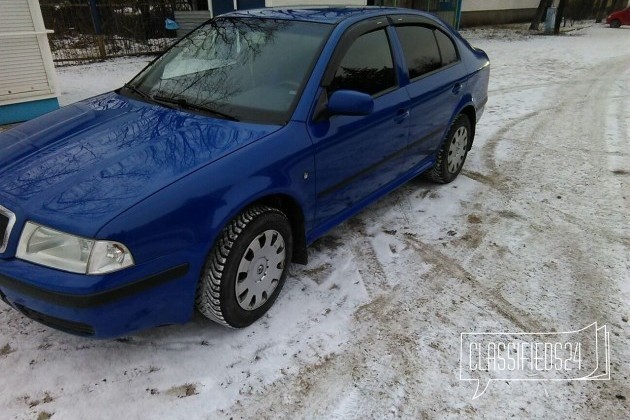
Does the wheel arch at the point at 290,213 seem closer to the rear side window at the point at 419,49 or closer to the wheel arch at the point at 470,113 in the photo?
the rear side window at the point at 419,49

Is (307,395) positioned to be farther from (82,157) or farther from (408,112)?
(408,112)

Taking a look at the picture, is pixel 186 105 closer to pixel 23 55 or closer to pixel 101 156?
pixel 101 156

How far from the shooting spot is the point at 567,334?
2791 mm

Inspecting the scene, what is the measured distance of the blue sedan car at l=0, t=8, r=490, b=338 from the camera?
2.12m

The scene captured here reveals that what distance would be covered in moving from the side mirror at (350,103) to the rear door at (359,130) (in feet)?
0.34

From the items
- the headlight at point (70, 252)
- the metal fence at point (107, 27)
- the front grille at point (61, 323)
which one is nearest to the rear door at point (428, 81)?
the headlight at point (70, 252)

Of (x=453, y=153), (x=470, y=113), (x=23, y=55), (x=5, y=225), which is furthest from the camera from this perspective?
(x=23, y=55)

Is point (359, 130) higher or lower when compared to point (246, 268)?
higher

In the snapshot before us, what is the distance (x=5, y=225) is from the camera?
222 cm

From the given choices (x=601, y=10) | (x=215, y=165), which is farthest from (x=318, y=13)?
(x=601, y=10)

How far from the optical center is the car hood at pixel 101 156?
215 cm

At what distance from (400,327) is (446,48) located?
2.82m

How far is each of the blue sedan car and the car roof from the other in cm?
2

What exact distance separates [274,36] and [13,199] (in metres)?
1.94
